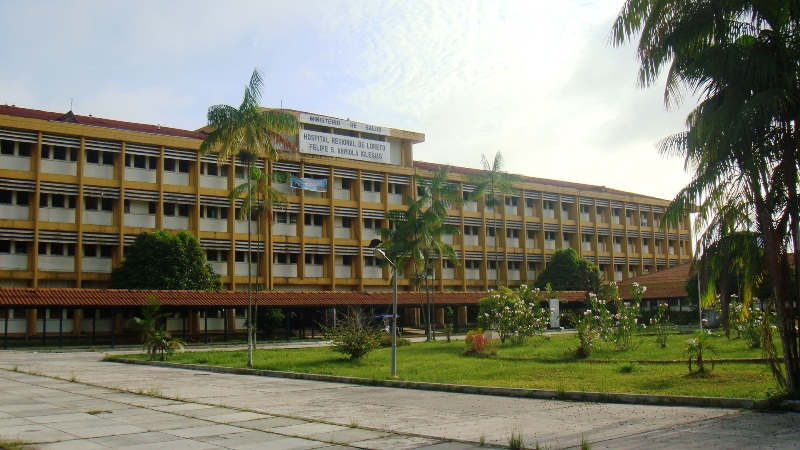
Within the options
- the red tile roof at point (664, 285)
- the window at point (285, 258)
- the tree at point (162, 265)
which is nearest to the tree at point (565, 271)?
the red tile roof at point (664, 285)

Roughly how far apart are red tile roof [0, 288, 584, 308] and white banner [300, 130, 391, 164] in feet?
43.3

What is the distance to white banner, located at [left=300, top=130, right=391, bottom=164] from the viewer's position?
59406 millimetres

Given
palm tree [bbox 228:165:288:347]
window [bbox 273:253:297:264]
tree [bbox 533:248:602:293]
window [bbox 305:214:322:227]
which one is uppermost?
window [bbox 305:214:322:227]

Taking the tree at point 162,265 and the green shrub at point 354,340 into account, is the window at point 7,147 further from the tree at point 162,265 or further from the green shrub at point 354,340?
the green shrub at point 354,340

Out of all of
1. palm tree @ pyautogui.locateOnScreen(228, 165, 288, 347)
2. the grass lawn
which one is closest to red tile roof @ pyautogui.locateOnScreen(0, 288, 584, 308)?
palm tree @ pyautogui.locateOnScreen(228, 165, 288, 347)

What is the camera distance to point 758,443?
32.1 ft

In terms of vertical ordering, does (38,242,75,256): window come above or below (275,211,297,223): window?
below

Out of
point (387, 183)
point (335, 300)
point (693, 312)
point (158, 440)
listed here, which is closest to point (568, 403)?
point (158, 440)

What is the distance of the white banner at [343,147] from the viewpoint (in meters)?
59.4

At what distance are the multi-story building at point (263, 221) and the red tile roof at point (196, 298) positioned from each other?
2953mm

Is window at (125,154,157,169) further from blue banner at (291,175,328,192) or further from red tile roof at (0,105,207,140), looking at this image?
blue banner at (291,175,328,192)

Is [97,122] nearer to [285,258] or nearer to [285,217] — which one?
[285,217]

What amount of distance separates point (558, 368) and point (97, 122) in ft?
138

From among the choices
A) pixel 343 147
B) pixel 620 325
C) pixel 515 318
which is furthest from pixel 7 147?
pixel 620 325
